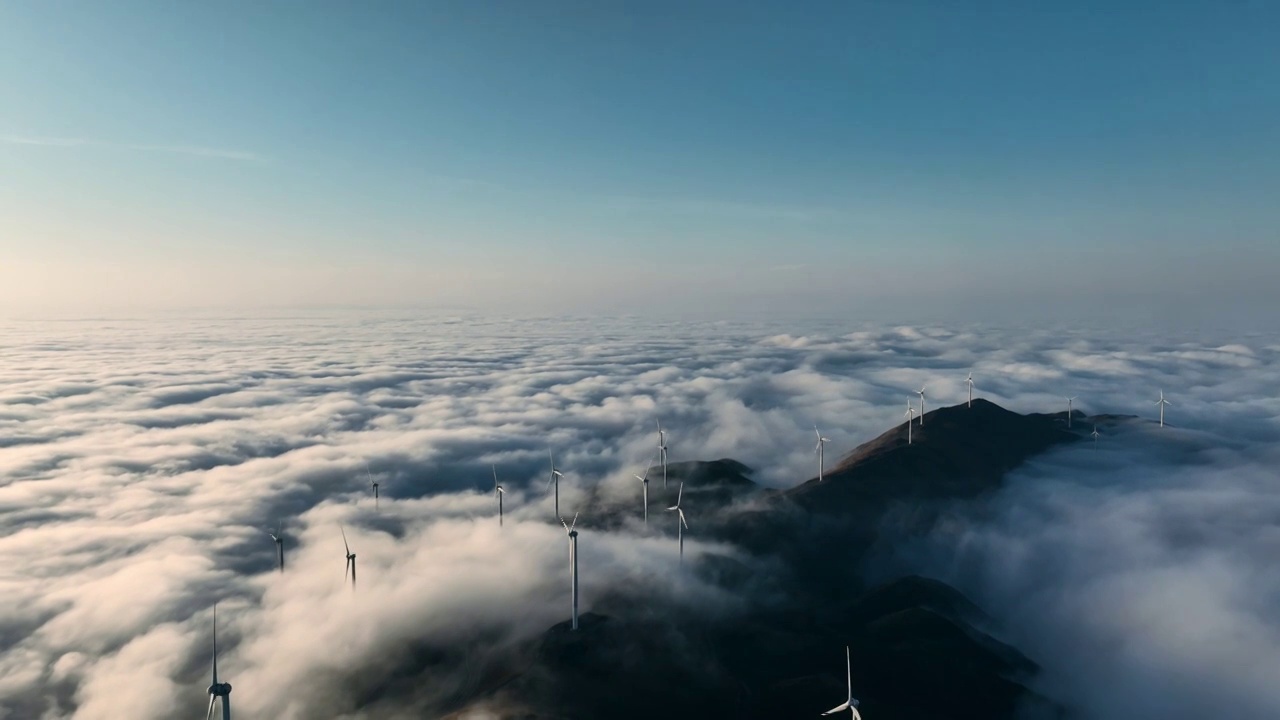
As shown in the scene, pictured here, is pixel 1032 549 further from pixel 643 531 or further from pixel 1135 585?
pixel 643 531

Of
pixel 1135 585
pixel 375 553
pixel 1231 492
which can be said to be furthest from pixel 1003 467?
pixel 375 553

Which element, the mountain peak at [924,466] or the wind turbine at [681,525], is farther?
the mountain peak at [924,466]

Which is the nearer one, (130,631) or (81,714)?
(81,714)

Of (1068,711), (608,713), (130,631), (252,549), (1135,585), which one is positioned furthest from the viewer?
(252,549)

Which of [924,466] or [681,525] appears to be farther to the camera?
[924,466]

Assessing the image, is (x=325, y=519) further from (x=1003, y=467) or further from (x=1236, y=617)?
(x=1236, y=617)

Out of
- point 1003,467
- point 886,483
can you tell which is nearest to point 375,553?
point 886,483

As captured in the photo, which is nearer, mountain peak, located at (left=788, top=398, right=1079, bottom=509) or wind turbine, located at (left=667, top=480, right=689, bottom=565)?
wind turbine, located at (left=667, top=480, right=689, bottom=565)

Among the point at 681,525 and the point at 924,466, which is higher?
the point at 681,525

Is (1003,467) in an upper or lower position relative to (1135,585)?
→ upper

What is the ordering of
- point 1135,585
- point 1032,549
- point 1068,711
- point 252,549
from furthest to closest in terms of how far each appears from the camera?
point 252,549 → point 1032,549 → point 1135,585 → point 1068,711
